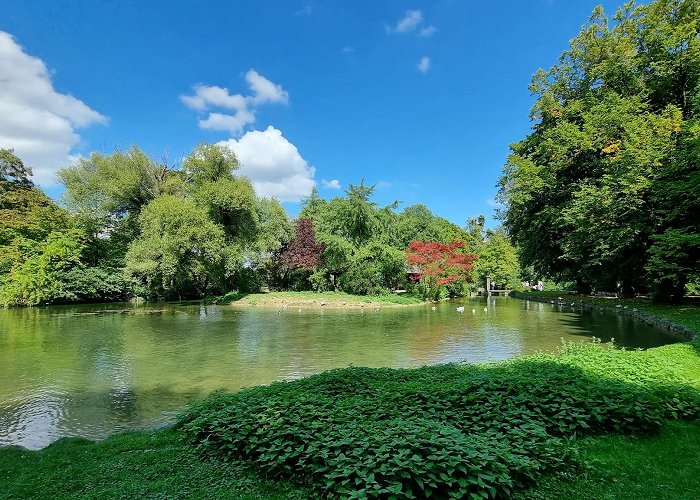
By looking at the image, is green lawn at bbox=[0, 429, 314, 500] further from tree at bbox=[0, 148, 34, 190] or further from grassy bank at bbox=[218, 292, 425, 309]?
tree at bbox=[0, 148, 34, 190]

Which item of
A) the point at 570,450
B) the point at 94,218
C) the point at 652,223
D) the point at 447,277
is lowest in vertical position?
the point at 570,450

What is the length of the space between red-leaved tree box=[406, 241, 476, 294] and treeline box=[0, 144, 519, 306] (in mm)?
157

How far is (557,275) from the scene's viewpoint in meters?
34.9

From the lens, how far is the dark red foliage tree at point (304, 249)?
117 feet

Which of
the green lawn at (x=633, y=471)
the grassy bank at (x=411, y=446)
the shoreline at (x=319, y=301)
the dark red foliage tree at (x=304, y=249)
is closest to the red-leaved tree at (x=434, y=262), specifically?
the shoreline at (x=319, y=301)

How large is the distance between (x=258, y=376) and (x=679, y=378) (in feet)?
27.1

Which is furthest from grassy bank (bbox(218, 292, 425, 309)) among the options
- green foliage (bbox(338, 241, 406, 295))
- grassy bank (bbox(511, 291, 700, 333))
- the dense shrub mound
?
the dense shrub mound

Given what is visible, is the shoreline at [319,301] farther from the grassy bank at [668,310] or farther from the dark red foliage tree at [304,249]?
the grassy bank at [668,310]

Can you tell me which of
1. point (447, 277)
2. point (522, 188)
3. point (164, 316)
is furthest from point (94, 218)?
point (522, 188)

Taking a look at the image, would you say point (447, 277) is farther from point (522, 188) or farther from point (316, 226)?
point (316, 226)

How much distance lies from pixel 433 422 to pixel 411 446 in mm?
653

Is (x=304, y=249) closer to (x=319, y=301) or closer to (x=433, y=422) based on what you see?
(x=319, y=301)

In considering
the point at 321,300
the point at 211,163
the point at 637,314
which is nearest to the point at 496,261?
the point at 321,300

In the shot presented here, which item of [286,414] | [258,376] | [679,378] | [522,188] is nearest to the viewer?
[286,414]
